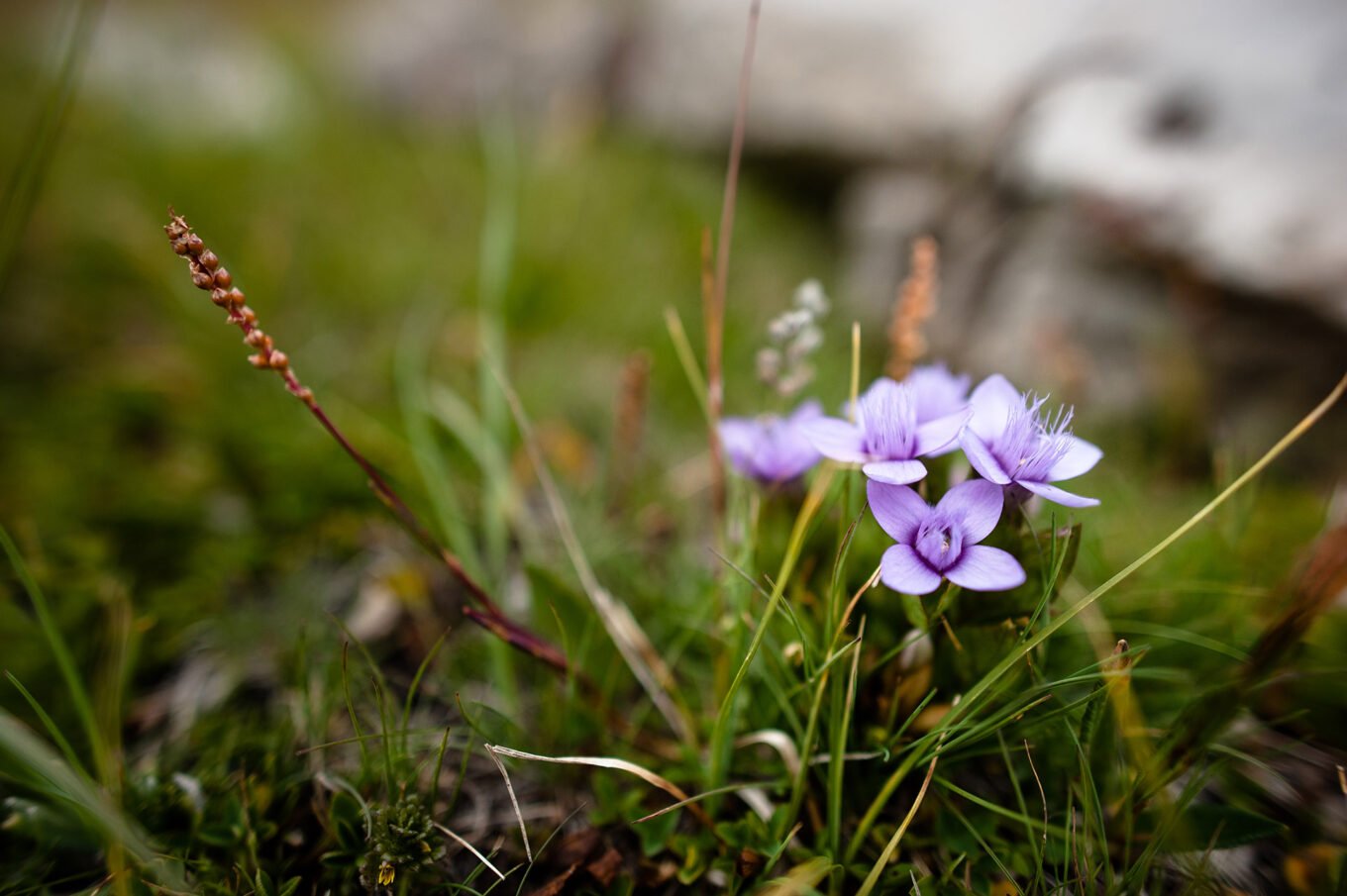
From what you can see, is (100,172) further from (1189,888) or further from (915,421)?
(1189,888)

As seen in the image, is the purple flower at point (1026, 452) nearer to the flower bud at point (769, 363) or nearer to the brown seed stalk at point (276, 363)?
the flower bud at point (769, 363)

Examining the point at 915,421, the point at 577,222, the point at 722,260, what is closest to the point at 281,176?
the point at 577,222

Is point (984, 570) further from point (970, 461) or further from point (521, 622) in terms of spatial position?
point (521, 622)

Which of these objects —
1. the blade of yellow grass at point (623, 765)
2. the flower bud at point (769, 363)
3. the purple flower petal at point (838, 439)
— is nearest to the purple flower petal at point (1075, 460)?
the purple flower petal at point (838, 439)

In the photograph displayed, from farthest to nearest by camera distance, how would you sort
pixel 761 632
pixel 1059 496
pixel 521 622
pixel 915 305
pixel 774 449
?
pixel 521 622 → pixel 915 305 → pixel 774 449 → pixel 761 632 → pixel 1059 496

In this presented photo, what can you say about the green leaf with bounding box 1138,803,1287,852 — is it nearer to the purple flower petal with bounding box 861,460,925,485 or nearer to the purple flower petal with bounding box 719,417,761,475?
the purple flower petal with bounding box 861,460,925,485

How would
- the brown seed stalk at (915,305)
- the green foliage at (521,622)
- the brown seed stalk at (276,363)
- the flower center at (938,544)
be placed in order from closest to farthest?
the brown seed stalk at (276,363)
the flower center at (938,544)
the green foliage at (521,622)
the brown seed stalk at (915,305)

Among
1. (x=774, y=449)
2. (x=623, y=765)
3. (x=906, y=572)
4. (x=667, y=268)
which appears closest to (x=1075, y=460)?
(x=906, y=572)
